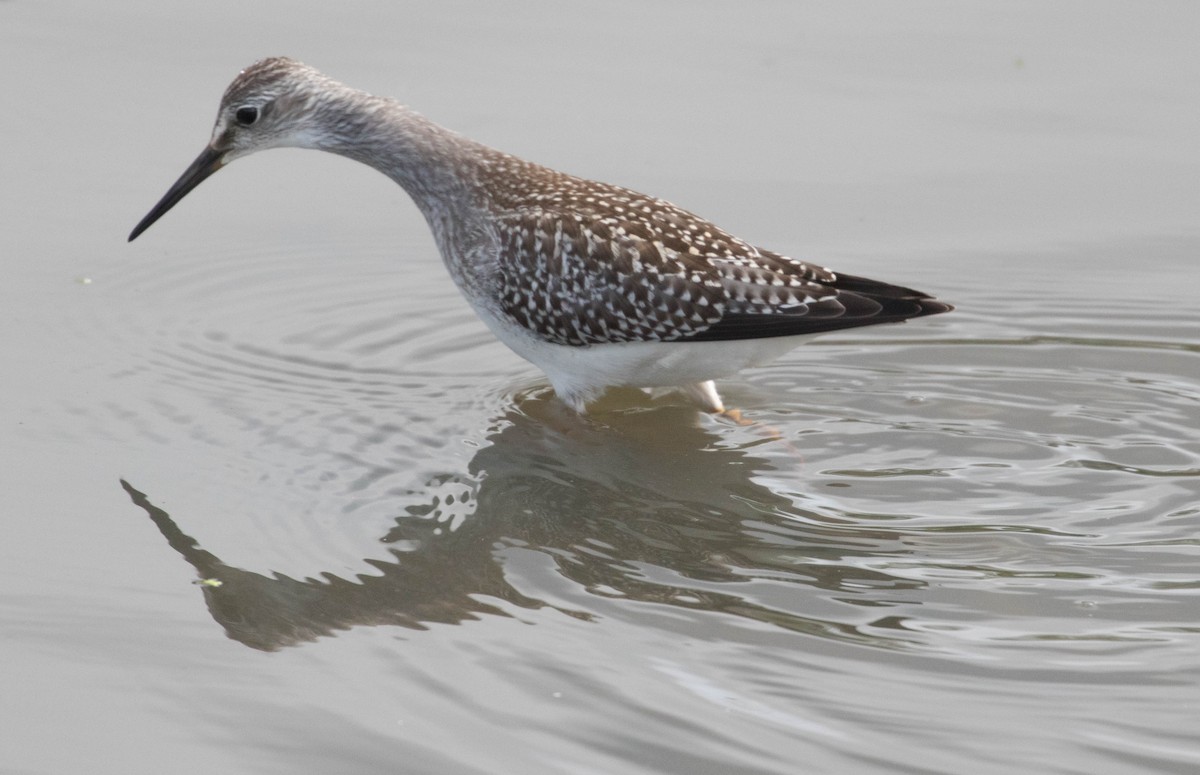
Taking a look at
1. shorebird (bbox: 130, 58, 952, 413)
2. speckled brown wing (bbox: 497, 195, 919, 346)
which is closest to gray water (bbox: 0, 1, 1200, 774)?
shorebird (bbox: 130, 58, 952, 413)

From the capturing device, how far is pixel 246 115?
9250 mm

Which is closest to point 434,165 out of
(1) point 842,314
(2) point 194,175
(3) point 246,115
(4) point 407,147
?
(4) point 407,147

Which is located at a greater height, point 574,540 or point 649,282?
point 649,282

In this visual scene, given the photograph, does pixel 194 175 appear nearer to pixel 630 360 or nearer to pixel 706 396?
pixel 630 360

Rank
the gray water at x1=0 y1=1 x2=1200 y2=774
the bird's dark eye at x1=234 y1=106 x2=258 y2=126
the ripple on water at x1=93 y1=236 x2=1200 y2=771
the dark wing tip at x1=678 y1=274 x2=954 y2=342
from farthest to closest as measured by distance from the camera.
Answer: the bird's dark eye at x1=234 y1=106 x2=258 y2=126 → the dark wing tip at x1=678 y1=274 x2=954 y2=342 → the ripple on water at x1=93 y1=236 x2=1200 y2=771 → the gray water at x1=0 y1=1 x2=1200 y2=774

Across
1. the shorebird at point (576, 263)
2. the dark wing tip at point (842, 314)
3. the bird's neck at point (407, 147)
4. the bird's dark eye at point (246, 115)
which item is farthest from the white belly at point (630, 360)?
the bird's dark eye at point (246, 115)

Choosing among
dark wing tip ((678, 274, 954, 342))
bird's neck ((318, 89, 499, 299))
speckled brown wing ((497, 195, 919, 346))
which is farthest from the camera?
bird's neck ((318, 89, 499, 299))

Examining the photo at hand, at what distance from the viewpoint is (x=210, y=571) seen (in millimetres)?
7137

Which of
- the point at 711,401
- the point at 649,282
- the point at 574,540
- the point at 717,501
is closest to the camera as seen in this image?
the point at 574,540

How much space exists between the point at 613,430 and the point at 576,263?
1.09 meters

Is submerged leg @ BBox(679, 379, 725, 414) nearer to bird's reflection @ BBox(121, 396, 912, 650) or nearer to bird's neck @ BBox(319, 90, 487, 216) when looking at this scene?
bird's reflection @ BBox(121, 396, 912, 650)

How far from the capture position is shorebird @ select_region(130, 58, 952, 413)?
8141mm

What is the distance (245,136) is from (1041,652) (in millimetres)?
5557

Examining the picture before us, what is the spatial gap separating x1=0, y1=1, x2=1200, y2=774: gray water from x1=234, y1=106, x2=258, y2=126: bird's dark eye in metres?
1.41
